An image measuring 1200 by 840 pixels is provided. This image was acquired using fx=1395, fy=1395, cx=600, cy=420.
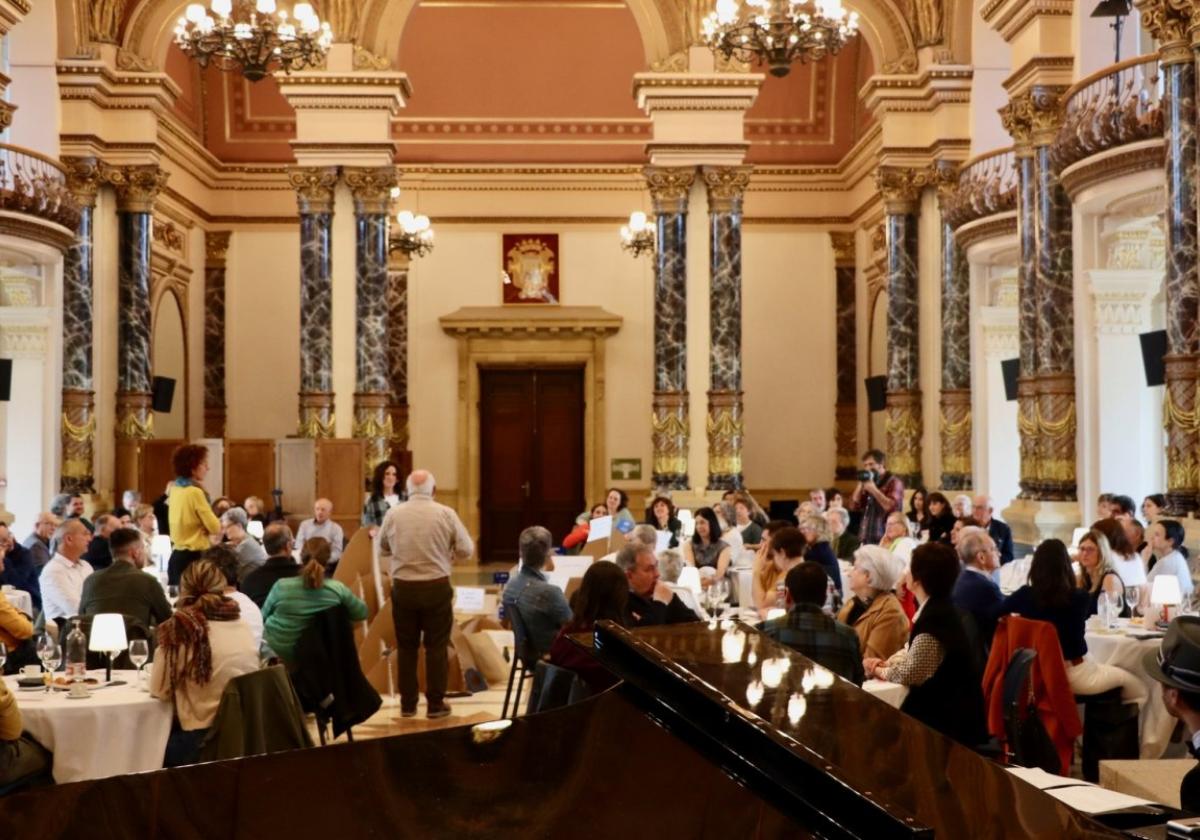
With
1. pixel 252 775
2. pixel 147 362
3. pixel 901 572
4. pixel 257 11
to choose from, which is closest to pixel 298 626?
pixel 901 572

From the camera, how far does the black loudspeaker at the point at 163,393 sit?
19.8 metres

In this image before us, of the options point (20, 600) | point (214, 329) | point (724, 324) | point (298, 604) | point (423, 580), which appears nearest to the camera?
point (298, 604)

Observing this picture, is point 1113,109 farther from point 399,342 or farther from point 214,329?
point 214,329

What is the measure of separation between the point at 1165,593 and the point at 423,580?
14.7ft

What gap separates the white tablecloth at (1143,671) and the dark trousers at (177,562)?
19.7 ft

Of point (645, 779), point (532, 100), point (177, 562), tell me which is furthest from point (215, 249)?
point (645, 779)

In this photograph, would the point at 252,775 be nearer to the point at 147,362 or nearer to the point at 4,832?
the point at 4,832

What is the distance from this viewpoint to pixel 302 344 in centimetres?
1780

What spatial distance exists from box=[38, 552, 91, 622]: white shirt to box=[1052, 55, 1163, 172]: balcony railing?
9044mm

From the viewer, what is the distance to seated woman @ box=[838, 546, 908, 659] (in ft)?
21.5

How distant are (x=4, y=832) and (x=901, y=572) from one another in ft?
16.1

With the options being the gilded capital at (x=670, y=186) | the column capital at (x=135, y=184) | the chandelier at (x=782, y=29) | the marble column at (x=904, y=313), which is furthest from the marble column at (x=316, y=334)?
the marble column at (x=904, y=313)

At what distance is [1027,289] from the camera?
47.7 ft

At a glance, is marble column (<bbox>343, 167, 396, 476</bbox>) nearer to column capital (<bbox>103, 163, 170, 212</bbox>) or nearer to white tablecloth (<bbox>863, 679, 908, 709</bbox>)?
column capital (<bbox>103, 163, 170, 212</bbox>)
